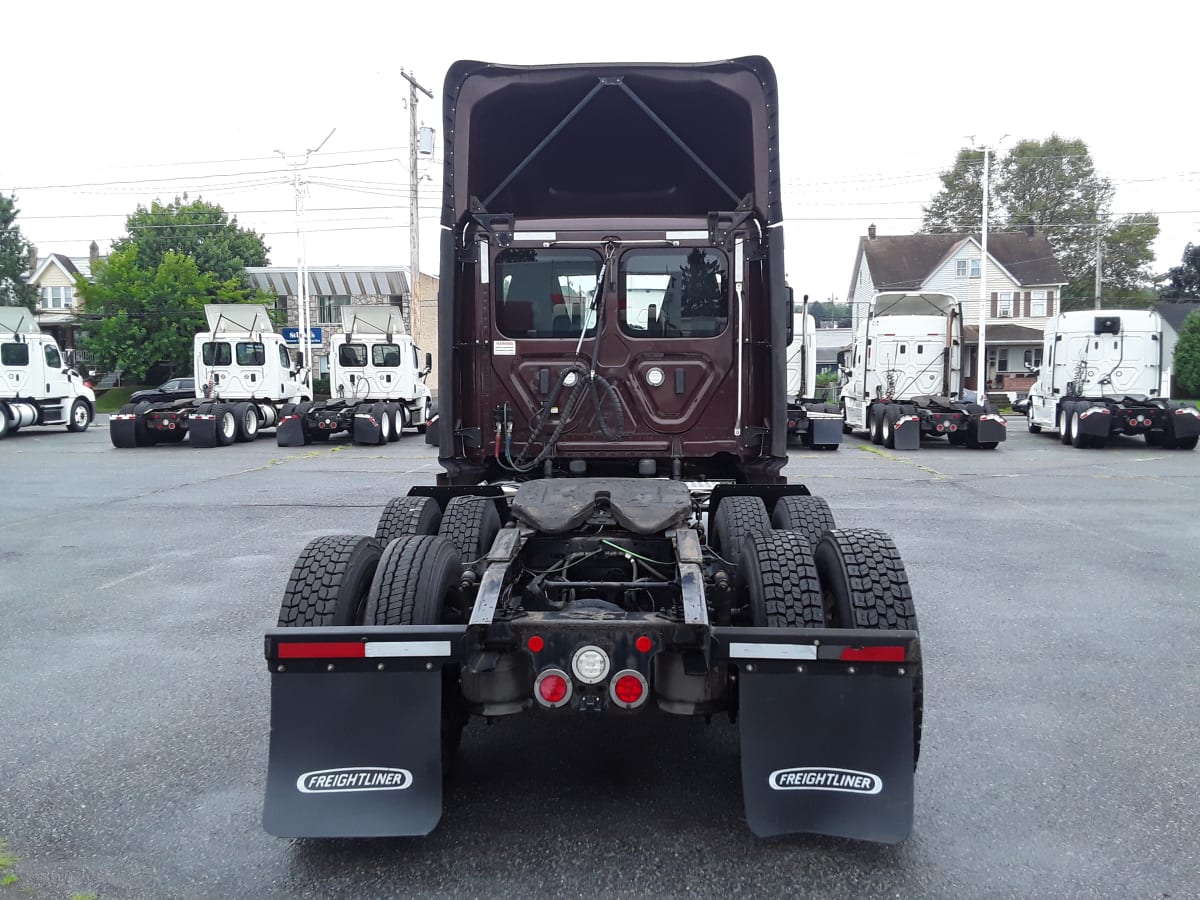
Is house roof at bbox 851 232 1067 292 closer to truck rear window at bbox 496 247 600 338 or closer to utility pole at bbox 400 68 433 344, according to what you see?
utility pole at bbox 400 68 433 344

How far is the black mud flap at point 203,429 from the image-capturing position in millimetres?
21875

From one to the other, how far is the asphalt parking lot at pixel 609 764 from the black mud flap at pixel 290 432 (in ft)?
42.4

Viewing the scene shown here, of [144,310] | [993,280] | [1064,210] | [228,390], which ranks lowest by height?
[228,390]

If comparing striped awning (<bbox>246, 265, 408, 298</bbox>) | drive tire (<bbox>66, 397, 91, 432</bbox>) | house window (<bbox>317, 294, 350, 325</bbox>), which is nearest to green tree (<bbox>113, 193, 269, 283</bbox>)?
striped awning (<bbox>246, 265, 408, 298</bbox>)

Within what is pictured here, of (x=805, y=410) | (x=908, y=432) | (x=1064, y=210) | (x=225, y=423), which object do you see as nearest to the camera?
(x=908, y=432)

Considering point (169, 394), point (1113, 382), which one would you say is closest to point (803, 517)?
point (1113, 382)

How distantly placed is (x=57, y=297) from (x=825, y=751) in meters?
73.5

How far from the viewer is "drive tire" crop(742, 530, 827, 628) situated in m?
3.70

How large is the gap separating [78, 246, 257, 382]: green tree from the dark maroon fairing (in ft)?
125

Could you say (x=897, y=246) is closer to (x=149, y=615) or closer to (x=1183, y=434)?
(x=1183, y=434)

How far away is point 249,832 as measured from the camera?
11.9 ft

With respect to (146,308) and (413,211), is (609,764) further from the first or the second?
(146,308)

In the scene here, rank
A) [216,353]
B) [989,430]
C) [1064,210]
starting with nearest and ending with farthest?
1. [989,430]
2. [216,353]
3. [1064,210]

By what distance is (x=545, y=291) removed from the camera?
613cm
